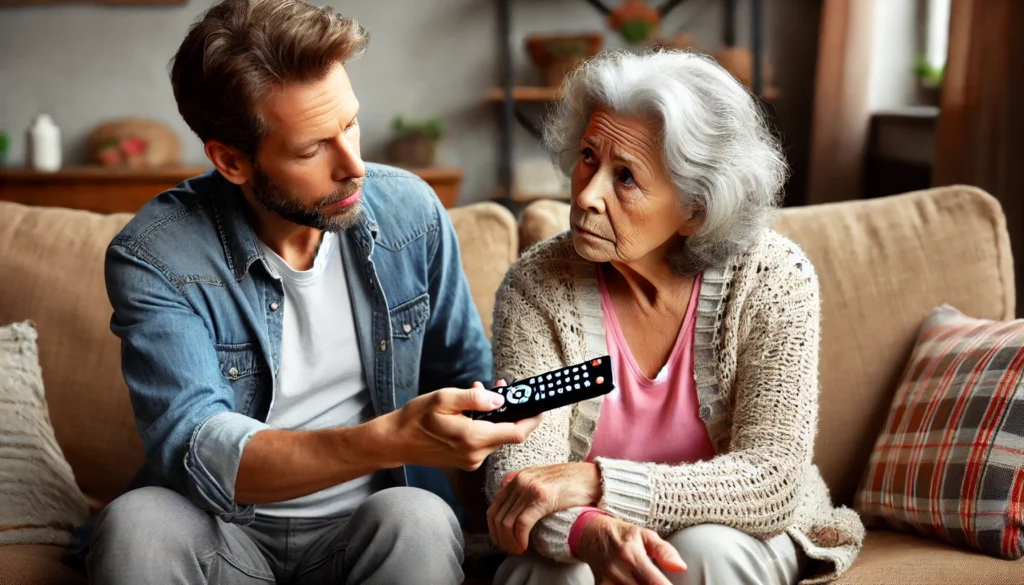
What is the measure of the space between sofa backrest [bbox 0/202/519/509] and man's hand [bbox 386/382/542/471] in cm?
66

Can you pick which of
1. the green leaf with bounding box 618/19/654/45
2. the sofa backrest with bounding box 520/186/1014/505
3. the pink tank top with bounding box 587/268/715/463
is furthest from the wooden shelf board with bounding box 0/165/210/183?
the pink tank top with bounding box 587/268/715/463

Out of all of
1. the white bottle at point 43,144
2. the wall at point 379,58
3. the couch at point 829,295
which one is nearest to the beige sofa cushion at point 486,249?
the couch at point 829,295

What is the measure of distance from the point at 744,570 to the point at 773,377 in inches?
10.5

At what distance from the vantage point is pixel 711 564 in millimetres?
1277

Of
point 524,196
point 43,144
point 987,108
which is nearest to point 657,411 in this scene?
point 987,108

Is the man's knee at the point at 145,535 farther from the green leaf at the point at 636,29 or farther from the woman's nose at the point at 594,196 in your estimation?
the green leaf at the point at 636,29

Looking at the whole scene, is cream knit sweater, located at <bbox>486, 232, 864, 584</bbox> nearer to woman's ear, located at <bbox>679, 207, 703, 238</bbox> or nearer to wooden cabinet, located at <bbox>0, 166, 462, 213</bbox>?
woman's ear, located at <bbox>679, 207, 703, 238</bbox>

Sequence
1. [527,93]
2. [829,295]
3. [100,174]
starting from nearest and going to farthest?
[829,295]
[100,174]
[527,93]

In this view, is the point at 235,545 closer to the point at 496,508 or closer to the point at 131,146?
the point at 496,508

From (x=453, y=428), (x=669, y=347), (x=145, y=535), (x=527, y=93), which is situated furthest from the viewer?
(x=527, y=93)

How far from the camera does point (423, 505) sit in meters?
1.37

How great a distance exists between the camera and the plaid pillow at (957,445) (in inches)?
57.2

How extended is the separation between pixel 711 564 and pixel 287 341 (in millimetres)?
706

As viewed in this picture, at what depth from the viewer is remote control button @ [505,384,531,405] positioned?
121cm
